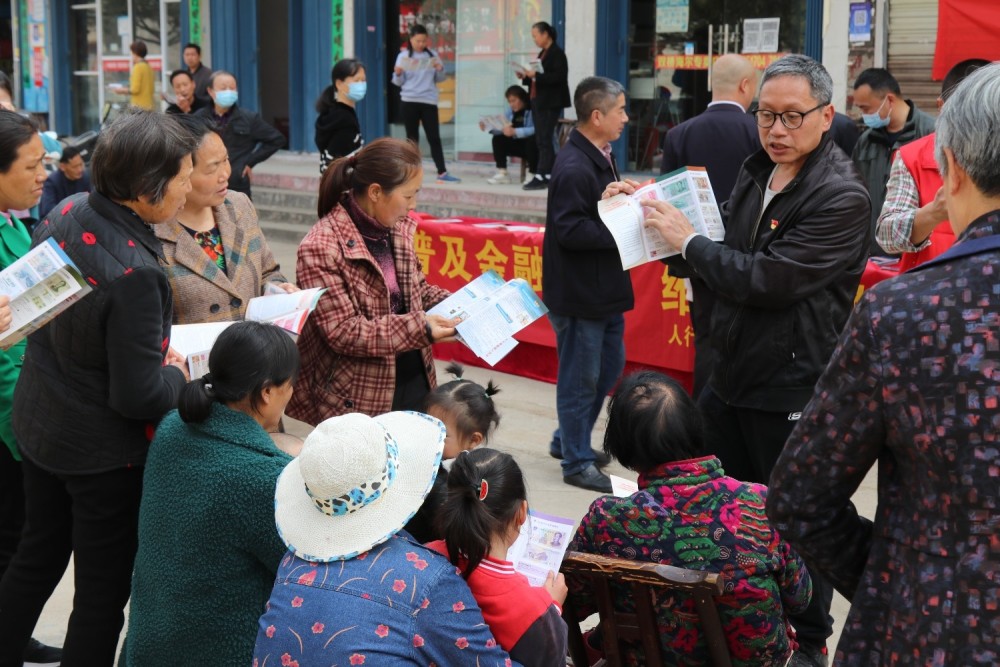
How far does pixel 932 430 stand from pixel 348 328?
2.22m

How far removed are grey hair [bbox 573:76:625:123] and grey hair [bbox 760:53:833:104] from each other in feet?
5.74

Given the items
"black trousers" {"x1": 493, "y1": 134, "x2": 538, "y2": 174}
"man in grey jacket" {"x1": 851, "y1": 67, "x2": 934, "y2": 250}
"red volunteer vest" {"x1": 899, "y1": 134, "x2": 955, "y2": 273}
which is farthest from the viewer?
"black trousers" {"x1": 493, "y1": 134, "x2": 538, "y2": 174}

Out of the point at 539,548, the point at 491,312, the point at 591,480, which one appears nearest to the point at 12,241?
the point at 491,312

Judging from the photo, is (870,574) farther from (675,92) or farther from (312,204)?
(312,204)

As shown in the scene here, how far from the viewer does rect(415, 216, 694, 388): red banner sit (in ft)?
21.2

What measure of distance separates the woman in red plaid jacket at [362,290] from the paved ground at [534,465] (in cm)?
127

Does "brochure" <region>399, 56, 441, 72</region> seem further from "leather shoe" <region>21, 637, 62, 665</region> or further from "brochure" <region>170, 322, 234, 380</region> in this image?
"brochure" <region>170, 322, 234, 380</region>

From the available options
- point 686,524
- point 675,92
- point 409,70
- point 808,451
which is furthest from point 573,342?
point 409,70

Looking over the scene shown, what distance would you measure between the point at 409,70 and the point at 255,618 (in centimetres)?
1075

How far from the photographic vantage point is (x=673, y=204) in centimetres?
378

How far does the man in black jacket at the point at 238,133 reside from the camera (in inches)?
368

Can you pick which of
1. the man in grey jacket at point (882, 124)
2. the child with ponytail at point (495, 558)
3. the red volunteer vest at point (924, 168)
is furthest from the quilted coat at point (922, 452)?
the man in grey jacket at point (882, 124)

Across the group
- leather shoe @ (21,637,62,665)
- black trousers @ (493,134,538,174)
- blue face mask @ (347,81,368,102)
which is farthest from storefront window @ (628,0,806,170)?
leather shoe @ (21,637,62,665)

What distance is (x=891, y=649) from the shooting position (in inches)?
69.6
